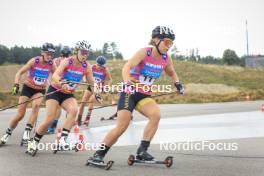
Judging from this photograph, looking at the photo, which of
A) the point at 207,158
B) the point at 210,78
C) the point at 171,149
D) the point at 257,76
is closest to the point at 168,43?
the point at 207,158

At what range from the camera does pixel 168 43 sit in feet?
24.5

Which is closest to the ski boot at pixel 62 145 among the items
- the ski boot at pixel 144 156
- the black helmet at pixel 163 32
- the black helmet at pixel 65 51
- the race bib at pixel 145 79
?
the ski boot at pixel 144 156

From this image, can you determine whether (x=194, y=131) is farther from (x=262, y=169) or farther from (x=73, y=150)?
(x=262, y=169)

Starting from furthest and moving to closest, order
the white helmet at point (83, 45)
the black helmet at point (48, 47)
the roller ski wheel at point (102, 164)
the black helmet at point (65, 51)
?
the black helmet at point (65, 51) → the black helmet at point (48, 47) → the white helmet at point (83, 45) → the roller ski wheel at point (102, 164)

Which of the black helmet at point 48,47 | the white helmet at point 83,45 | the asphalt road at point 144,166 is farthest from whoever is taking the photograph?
the black helmet at point 48,47

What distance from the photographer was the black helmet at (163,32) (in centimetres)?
740

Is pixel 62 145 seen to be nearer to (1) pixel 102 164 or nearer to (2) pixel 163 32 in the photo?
(1) pixel 102 164

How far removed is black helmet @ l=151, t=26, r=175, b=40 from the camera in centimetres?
740

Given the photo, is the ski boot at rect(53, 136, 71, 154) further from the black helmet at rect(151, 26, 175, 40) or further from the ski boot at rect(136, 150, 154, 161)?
the black helmet at rect(151, 26, 175, 40)

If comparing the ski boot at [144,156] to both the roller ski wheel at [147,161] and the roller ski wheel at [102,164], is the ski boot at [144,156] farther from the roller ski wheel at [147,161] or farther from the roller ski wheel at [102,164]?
the roller ski wheel at [102,164]

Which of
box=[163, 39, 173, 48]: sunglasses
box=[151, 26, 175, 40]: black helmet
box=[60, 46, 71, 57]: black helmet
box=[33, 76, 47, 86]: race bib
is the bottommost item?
box=[33, 76, 47, 86]: race bib

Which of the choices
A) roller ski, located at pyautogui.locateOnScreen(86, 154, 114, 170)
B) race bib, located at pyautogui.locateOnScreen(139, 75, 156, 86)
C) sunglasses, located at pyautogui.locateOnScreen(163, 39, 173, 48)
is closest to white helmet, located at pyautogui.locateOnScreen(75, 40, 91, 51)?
race bib, located at pyautogui.locateOnScreen(139, 75, 156, 86)

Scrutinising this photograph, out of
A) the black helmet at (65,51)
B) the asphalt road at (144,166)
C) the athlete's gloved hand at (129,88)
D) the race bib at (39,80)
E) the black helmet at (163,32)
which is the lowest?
the asphalt road at (144,166)

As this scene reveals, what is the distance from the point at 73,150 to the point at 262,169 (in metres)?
3.92
